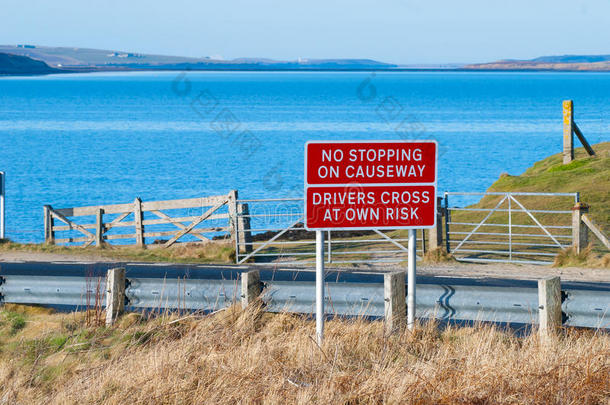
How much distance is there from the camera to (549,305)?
24.6 ft

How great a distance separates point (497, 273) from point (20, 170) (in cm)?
5543

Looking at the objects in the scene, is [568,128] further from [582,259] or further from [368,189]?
[368,189]

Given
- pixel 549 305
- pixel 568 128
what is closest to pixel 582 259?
pixel 549 305

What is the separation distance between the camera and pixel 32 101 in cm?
18075

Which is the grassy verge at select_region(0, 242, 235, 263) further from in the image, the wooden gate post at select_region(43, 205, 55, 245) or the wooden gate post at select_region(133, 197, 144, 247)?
the wooden gate post at select_region(43, 205, 55, 245)

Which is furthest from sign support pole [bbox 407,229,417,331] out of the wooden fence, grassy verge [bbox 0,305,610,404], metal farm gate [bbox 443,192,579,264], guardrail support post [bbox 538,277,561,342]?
the wooden fence

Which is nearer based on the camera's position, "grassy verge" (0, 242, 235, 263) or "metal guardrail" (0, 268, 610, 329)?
"metal guardrail" (0, 268, 610, 329)

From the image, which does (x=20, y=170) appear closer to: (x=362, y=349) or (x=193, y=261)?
(x=193, y=261)

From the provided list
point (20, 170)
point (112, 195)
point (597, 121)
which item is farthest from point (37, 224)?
point (597, 121)

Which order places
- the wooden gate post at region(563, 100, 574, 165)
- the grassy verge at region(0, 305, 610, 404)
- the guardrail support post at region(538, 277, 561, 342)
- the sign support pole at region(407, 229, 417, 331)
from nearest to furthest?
the grassy verge at region(0, 305, 610, 404) < the guardrail support post at region(538, 277, 561, 342) < the sign support pole at region(407, 229, 417, 331) < the wooden gate post at region(563, 100, 574, 165)

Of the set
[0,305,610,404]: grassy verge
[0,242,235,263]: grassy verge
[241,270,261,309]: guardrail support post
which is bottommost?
[0,305,610,404]: grassy verge

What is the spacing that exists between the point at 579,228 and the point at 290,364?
438 inches

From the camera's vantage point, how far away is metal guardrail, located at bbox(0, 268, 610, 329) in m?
7.59

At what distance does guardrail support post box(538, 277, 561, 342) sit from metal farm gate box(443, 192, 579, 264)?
9.72 metres
